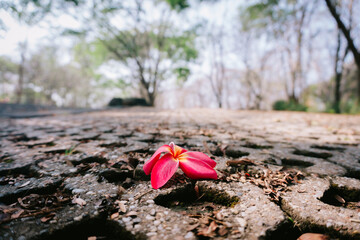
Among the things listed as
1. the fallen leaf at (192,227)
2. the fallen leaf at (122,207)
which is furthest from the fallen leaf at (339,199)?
the fallen leaf at (122,207)

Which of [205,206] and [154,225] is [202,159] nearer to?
[205,206]

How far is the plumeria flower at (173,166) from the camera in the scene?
830 mm

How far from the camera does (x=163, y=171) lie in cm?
85

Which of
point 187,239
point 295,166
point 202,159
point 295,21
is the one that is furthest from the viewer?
point 295,21

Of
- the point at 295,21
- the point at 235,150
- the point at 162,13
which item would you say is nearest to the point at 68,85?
the point at 162,13

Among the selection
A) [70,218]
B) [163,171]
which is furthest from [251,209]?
[70,218]

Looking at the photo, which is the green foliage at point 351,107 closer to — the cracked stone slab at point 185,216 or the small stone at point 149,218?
the cracked stone slab at point 185,216

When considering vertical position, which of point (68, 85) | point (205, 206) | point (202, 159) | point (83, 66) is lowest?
point (205, 206)

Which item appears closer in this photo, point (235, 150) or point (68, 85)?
point (235, 150)

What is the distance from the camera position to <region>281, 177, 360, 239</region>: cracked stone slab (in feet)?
2.18

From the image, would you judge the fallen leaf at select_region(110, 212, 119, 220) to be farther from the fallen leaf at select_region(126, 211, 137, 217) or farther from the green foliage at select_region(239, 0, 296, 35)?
the green foliage at select_region(239, 0, 296, 35)

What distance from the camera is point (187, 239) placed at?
23.7 inches

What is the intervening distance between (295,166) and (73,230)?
1.37 metres

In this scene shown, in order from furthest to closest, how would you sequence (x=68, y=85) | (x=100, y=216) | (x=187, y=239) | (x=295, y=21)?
(x=68, y=85) → (x=295, y=21) → (x=100, y=216) → (x=187, y=239)
